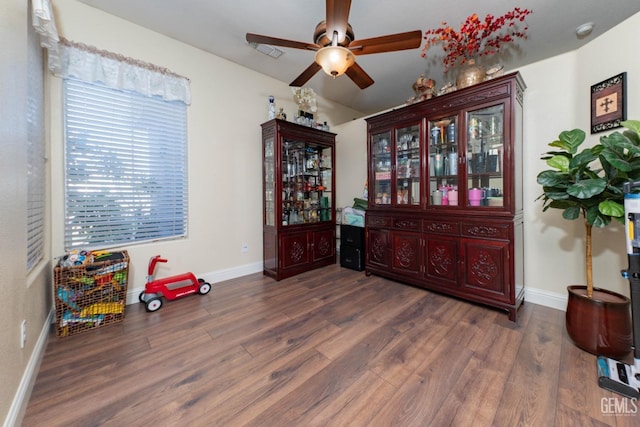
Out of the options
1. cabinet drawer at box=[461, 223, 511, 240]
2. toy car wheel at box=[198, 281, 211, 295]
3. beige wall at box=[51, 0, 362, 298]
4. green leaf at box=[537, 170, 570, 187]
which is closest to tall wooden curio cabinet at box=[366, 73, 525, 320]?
cabinet drawer at box=[461, 223, 511, 240]

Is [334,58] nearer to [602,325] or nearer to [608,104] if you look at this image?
[608,104]

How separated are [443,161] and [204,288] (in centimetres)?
316

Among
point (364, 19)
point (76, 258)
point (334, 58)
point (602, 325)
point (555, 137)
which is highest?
point (364, 19)

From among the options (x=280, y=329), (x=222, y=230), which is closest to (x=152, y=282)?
(x=222, y=230)

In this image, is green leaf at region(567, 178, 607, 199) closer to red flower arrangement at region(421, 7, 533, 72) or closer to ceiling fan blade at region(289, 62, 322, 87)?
red flower arrangement at region(421, 7, 533, 72)

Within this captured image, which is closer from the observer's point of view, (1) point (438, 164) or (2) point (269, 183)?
(1) point (438, 164)

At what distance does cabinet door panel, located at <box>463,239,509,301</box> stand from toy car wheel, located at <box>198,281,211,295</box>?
114 inches

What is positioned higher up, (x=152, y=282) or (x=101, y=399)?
(x=152, y=282)

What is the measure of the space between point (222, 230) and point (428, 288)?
108 inches

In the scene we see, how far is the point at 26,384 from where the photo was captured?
138 cm

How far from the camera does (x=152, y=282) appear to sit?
2.58 meters

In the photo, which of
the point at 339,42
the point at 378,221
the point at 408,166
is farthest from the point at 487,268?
the point at 339,42

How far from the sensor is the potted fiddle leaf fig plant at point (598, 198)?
5.00ft

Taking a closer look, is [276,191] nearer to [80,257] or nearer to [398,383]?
[80,257]
